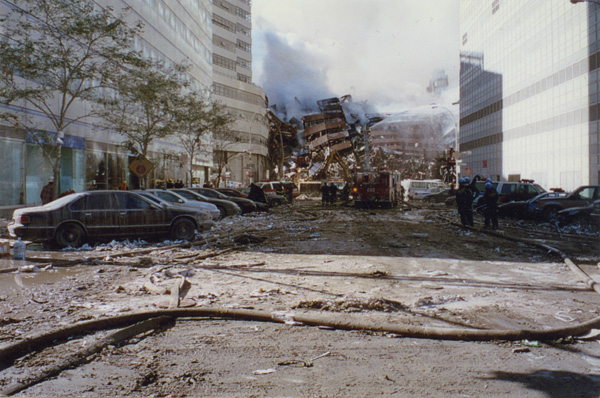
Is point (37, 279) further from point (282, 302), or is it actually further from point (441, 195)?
point (441, 195)

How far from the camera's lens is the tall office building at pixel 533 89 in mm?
38656

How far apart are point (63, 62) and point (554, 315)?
1733 centimetres

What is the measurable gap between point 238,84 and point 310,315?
6782cm

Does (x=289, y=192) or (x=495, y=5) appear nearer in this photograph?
(x=289, y=192)

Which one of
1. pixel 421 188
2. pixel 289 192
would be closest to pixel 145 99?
pixel 289 192

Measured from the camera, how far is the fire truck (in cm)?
3122

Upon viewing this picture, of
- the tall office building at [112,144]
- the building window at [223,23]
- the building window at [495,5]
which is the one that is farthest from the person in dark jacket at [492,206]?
the building window at [223,23]

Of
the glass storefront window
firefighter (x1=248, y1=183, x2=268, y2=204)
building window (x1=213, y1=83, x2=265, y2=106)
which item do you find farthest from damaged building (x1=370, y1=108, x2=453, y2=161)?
the glass storefront window

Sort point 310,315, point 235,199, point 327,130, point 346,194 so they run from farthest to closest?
point 327,130 → point 346,194 → point 235,199 → point 310,315

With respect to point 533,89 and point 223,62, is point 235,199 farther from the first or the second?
point 223,62

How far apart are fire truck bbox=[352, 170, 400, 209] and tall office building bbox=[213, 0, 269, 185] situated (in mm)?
35671

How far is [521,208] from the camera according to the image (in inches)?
840

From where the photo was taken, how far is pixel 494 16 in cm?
6025

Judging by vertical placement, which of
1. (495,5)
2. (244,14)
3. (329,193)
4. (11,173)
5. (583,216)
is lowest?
(583,216)
